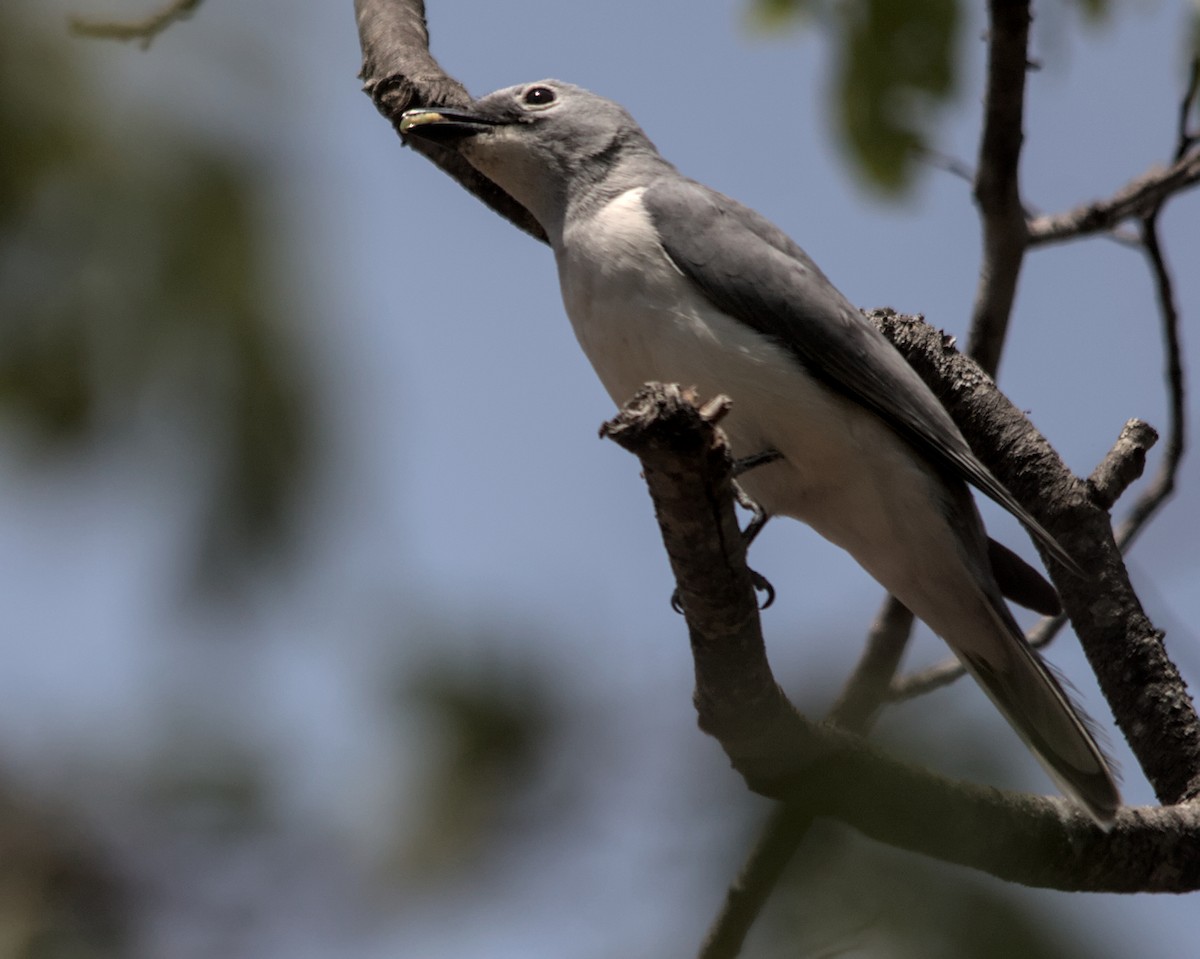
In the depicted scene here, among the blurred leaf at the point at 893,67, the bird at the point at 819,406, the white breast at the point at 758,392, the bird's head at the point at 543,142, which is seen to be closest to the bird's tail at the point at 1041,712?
the bird at the point at 819,406

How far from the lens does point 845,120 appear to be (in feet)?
13.4

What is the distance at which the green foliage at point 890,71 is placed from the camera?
3422 millimetres

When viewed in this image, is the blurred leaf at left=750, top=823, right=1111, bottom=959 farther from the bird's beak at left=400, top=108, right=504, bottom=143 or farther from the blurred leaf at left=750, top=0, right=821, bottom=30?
the bird's beak at left=400, top=108, right=504, bottom=143

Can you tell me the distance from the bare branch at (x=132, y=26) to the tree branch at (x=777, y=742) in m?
1.45

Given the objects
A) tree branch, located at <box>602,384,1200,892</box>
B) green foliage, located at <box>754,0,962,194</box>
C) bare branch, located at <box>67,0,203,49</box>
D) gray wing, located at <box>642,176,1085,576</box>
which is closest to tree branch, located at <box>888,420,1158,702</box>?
gray wing, located at <box>642,176,1085,576</box>

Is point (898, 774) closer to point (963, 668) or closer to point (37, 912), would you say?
point (37, 912)

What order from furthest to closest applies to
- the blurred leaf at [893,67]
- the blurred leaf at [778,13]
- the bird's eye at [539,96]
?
the bird's eye at [539,96]
the blurred leaf at [778,13]
the blurred leaf at [893,67]

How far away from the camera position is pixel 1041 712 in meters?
5.27

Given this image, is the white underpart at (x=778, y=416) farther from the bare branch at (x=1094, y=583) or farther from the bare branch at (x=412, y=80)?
the bare branch at (x=412, y=80)

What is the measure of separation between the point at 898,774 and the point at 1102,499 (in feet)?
9.31

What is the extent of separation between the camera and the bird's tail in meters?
4.76

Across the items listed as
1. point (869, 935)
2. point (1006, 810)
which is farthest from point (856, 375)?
point (869, 935)

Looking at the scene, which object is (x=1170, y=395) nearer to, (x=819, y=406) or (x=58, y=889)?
(x=819, y=406)

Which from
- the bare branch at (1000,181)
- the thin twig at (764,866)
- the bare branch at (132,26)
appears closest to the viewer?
the thin twig at (764,866)
